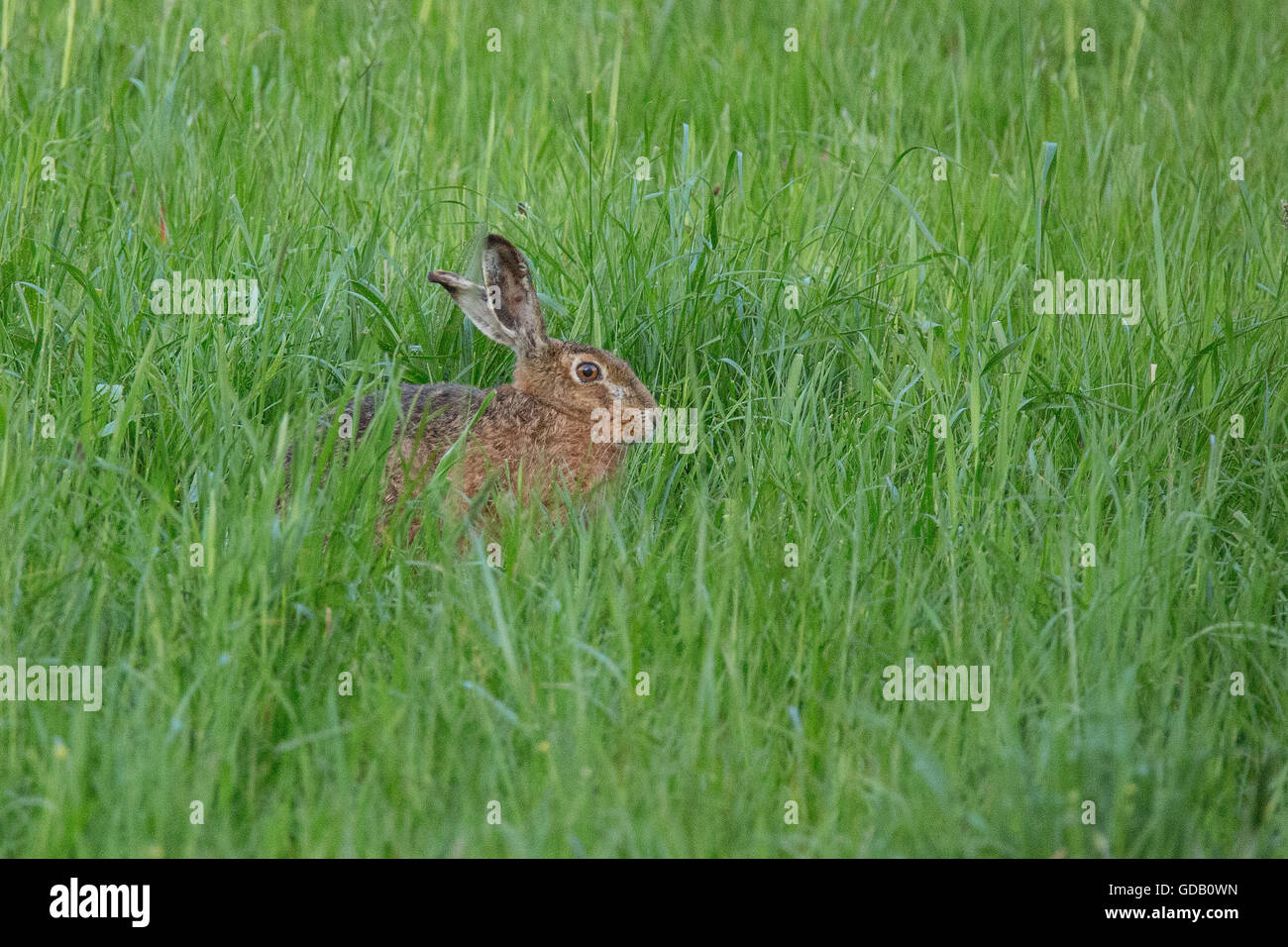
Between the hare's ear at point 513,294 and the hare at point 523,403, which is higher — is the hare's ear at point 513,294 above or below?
above

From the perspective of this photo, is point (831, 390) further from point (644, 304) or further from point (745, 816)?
point (745, 816)

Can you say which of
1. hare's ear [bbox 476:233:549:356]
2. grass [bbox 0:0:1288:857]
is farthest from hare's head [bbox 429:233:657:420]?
grass [bbox 0:0:1288:857]

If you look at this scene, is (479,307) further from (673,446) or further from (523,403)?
(673,446)

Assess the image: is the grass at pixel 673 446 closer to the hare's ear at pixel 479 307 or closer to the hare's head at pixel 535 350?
the hare's head at pixel 535 350

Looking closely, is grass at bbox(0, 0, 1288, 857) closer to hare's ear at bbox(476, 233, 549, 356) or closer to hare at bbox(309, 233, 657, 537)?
hare at bbox(309, 233, 657, 537)

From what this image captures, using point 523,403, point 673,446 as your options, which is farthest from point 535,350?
point 673,446

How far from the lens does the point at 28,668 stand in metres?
3.45

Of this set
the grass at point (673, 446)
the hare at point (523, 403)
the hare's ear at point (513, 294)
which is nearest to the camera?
the grass at point (673, 446)

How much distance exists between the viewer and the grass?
3.15 meters

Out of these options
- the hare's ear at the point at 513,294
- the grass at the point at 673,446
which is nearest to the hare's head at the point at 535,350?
the hare's ear at the point at 513,294

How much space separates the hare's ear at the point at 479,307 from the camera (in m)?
4.86

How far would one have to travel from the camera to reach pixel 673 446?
4.73m

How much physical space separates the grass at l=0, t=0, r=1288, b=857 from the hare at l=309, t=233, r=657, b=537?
23cm

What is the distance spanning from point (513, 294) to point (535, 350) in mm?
194
